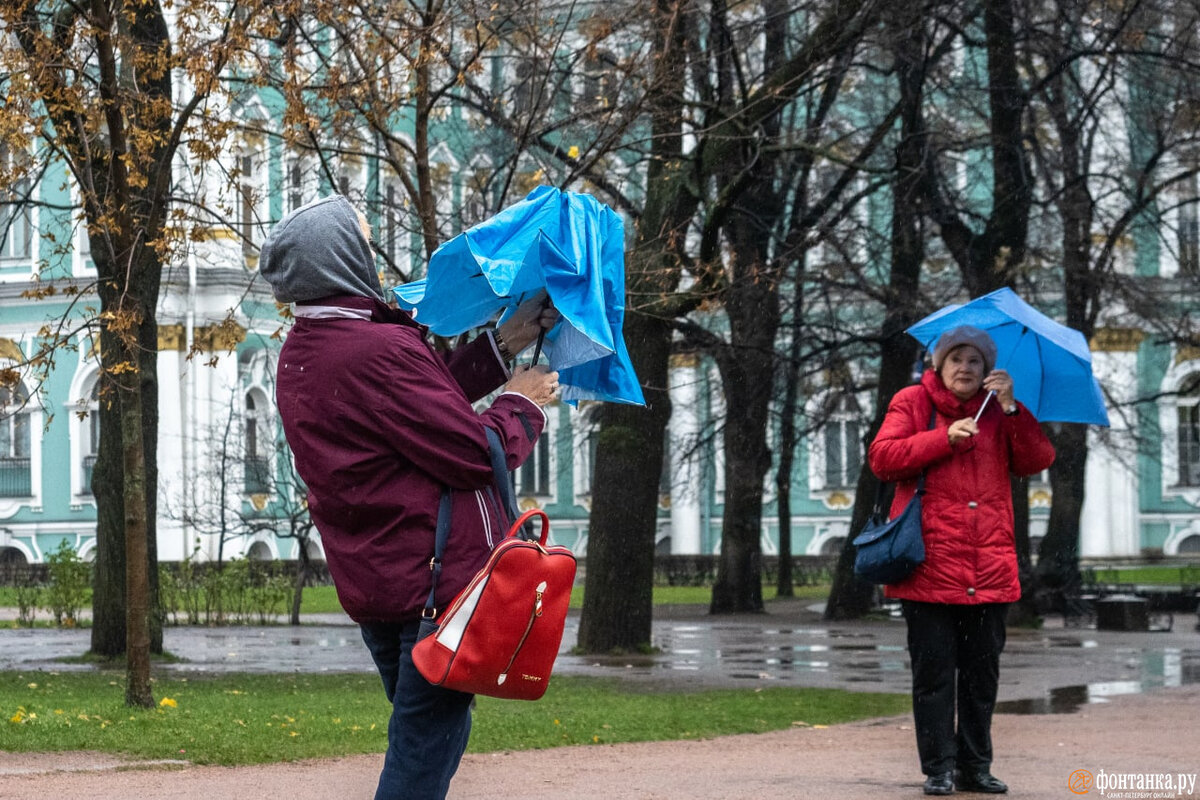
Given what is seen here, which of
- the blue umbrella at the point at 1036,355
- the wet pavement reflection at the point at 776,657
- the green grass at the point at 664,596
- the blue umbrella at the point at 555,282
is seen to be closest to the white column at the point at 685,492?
the green grass at the point at 664,596

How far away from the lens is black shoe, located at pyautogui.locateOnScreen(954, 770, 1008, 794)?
704 centimetres

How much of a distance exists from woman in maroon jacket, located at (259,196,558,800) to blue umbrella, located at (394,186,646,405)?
1.07 feet

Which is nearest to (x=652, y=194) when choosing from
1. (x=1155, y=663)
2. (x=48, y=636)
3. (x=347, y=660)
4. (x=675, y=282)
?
(x=675, y=282)

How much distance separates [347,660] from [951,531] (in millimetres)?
10435

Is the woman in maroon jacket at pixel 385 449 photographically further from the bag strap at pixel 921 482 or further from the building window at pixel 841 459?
the building window at pixel 841 459

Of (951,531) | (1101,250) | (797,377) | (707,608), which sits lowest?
Answer: (707,608)

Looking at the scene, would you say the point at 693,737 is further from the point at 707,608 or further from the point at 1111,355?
the point at 1111,355

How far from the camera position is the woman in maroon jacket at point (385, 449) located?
3.96 meters

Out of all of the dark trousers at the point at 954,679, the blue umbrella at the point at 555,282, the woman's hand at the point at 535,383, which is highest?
the blue umbrella at the point at 555,282

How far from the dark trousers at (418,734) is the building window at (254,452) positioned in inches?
924

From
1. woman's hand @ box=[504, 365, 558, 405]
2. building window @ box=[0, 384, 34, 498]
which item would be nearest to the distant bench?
woman's hand @ box=[504, 365, 558, 405]

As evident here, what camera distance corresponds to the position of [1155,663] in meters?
16.3

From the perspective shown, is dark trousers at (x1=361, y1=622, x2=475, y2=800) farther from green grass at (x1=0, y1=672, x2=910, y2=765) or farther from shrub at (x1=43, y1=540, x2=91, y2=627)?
shrub at (x1=43, y1=540, x2=91, y2=627)

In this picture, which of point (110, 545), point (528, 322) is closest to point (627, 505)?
point (110, 545)
